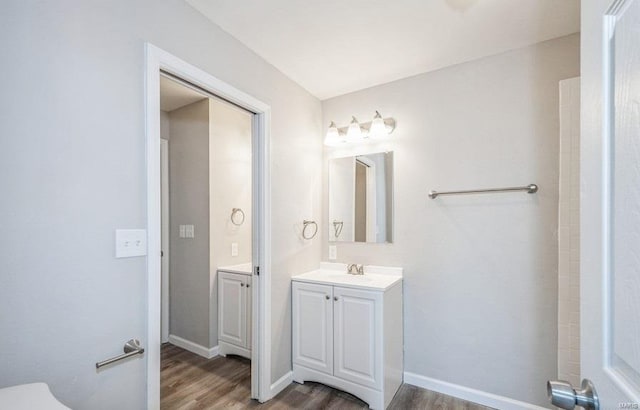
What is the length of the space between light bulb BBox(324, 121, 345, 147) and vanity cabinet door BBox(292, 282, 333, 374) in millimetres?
1265

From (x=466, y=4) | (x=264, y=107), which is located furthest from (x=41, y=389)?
(x=466, y=4)

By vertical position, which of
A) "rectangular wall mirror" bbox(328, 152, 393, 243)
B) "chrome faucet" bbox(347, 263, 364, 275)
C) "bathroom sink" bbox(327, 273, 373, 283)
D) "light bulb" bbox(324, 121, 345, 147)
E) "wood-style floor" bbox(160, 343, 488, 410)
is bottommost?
"wood-style floor" bbox(160, 343, 488, 410)

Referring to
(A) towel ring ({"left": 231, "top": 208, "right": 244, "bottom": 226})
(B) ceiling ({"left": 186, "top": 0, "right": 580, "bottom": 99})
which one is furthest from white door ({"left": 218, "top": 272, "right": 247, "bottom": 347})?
(B) ceiling ({"left": 186, "top": 0, "right": 580, "bottom": 99})

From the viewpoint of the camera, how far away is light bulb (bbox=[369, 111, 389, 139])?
236cm

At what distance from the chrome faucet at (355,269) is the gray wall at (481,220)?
0.16 metres

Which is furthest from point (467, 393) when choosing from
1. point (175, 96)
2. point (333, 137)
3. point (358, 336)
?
point (175, 96)

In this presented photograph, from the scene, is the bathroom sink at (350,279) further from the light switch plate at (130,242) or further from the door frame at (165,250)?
the door frame at (165,250)

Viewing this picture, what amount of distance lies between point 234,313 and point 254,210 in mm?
1142

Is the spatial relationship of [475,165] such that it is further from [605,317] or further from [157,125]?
[157,125]

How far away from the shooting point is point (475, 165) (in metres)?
2.07

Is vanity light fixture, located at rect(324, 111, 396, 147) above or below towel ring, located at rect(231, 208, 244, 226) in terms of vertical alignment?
above

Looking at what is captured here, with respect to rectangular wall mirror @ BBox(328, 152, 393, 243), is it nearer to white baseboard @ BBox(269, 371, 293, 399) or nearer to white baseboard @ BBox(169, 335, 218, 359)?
white baseboard @ BBox(269, 371, 293, 399)

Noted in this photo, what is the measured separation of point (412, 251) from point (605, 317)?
178 cm

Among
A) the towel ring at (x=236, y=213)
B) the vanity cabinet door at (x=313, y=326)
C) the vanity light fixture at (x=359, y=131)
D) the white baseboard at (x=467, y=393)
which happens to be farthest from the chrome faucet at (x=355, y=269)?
the towel ring at (x=236, y=213)
